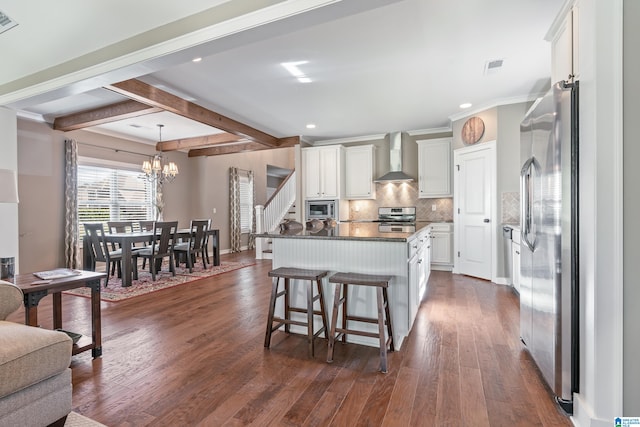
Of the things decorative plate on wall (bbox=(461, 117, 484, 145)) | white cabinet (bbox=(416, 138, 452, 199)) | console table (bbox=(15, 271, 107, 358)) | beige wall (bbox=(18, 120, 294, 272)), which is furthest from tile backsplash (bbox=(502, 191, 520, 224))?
beige wall (bbox=(18, 120, 294, 272))

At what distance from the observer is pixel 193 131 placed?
6.22 meters

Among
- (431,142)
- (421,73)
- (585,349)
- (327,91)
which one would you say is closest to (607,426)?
(585,349)

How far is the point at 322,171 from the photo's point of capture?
6.71 metres

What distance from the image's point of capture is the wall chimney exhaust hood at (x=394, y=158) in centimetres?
630

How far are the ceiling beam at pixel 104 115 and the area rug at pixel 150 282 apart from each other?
8.12ft

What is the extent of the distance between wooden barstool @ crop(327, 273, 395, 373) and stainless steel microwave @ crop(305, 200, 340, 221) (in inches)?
159

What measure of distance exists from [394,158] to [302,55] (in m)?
3.65

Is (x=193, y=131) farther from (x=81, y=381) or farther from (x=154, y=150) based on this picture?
(x=81, y=381)

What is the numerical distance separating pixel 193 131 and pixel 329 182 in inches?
114

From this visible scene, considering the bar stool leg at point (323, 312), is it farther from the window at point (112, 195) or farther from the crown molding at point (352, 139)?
the window at point (112, 195)

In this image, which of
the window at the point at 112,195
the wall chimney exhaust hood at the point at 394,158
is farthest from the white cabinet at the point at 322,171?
the window at the point at 112,195

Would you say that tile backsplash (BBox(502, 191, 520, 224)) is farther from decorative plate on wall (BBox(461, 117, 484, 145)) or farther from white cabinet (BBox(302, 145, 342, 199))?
white cabinet (BBox(302, 145, 342, 199))

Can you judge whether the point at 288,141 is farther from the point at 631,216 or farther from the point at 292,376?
the point at 631,216

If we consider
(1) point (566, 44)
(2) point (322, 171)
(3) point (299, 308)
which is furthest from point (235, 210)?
(1) point (566, 44)
